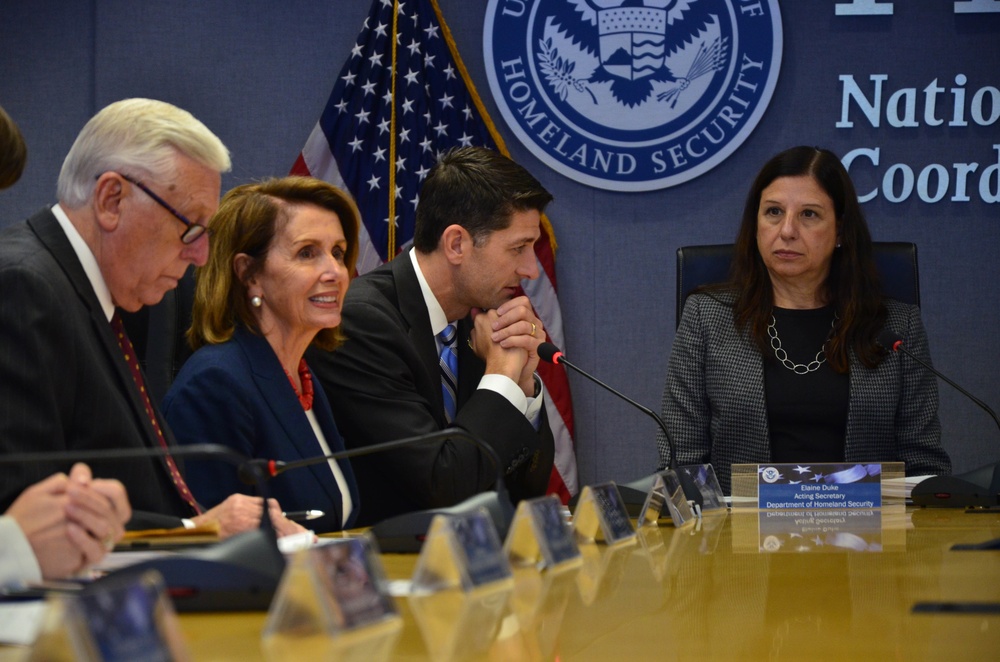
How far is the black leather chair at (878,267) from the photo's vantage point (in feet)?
11.3

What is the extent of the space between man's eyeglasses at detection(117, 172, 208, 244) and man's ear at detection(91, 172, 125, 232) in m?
0.02

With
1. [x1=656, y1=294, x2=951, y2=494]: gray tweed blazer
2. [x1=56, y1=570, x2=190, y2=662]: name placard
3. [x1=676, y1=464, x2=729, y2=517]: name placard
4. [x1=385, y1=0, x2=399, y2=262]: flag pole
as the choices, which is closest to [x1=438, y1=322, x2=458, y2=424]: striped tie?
[x1=656, y1=294, x2=951, y2=494]: gray tweed blazer

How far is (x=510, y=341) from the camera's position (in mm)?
2795

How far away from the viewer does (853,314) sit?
3.31m

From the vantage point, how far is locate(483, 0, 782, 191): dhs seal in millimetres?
4406

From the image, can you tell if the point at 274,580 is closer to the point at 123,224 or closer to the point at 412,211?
the point at 123,224

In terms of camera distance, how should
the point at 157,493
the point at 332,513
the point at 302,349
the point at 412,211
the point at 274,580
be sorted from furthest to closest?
the point at 412,211, the point at 302,349, the point at 332,513, the point at 157,493, the point at 274,580

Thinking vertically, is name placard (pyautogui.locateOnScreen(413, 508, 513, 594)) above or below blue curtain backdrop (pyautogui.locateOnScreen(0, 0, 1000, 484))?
below

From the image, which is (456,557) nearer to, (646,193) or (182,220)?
(182,220)

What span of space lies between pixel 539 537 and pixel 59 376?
74 cm

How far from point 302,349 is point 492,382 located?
448 millimetres

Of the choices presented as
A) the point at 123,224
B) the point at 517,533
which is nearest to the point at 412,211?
the point at 123,224

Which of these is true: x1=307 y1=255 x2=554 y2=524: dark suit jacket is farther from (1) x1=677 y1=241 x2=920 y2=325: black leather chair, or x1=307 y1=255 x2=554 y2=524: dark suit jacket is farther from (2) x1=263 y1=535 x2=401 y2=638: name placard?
(2) x1=263 y1=535 x2=401 y2=638: name placard

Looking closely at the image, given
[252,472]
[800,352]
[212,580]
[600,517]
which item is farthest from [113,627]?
[800,352]
